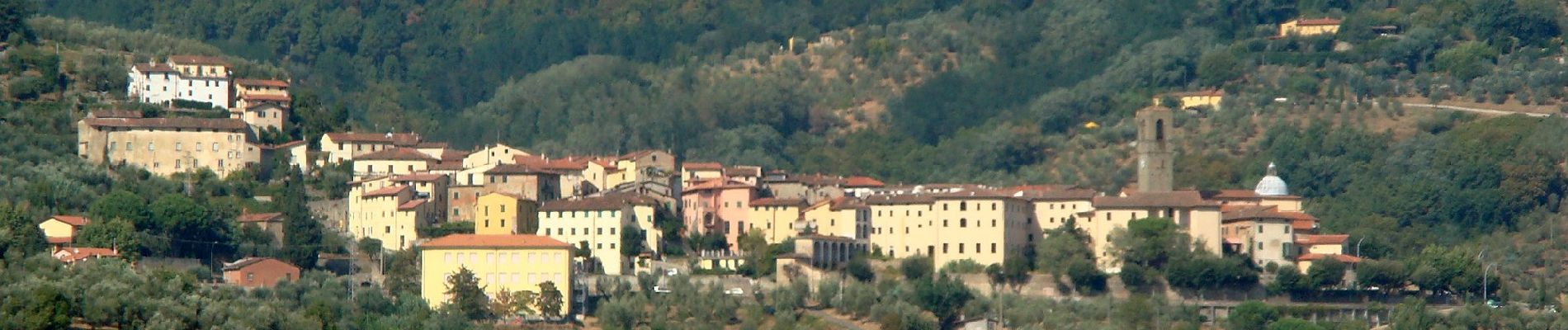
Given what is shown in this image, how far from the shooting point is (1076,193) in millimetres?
98562

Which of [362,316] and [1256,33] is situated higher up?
[1256,33]

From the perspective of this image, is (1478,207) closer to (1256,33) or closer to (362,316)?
(1256,33)

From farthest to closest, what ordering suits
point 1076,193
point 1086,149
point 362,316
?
point 1086,149, point 1076,193, point 362,316

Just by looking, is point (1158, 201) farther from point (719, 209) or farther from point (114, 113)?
point (114, 113)

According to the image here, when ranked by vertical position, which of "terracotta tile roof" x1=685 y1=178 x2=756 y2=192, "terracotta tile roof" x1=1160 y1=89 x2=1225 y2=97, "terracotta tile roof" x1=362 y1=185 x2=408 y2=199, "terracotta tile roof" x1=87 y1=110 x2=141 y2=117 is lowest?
"terracotta tile roof" x1=362 y1=185 x2=408 y2=199

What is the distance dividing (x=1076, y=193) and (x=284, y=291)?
2168cm

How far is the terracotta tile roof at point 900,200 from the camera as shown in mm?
97688

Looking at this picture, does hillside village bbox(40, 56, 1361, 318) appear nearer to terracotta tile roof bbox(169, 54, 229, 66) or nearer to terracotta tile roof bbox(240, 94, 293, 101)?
terracotta tile roof bbox(240, 94, 293, 101)

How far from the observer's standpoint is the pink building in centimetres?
10038

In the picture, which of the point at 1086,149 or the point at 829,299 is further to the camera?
the point at 1086,149

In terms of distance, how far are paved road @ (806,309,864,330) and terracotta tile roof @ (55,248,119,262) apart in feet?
54.6

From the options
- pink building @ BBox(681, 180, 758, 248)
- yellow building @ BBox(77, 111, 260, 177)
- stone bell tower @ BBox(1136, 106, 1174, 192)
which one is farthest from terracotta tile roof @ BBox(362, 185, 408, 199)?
stone bell tower @ BBox(1136, 106, 1174, 192)

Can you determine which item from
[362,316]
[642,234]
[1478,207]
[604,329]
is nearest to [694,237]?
[642,234]

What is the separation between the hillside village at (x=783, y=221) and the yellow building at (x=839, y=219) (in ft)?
0.29
